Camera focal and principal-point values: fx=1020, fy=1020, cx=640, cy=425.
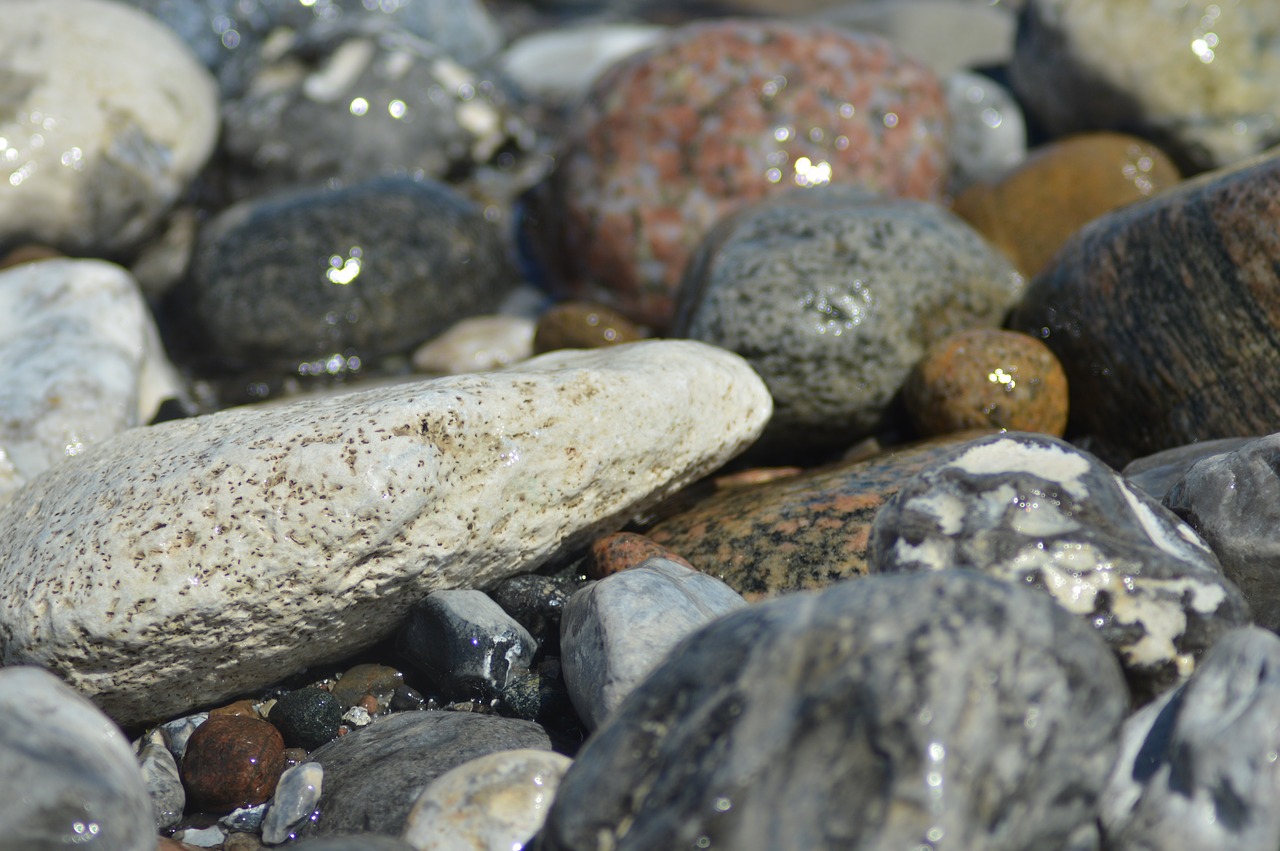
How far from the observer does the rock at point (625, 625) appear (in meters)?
2.93

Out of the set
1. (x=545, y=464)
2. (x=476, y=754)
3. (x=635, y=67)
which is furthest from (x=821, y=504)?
(x=635, y=67)

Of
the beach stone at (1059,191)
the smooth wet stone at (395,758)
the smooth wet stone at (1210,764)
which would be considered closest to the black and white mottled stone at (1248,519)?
the smooth wet stone at (1210,764)

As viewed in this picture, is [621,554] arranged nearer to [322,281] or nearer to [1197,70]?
[322,281]

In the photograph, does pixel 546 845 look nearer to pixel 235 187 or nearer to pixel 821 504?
pixel 821 504

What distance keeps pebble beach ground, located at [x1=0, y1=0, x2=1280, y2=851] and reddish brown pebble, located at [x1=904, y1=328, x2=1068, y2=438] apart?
2 centimetres

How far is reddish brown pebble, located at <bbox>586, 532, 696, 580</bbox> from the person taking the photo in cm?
368

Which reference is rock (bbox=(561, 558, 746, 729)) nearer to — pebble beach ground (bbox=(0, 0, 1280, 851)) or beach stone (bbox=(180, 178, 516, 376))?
pebble beach ground (bbox=(0, 0, 1280, 851))

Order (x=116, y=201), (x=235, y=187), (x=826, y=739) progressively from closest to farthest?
(x=826, y=739) < (x=116, y=201) < (x=235, y=187)

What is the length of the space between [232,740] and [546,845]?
1.38 metres

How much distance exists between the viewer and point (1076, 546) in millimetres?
2477

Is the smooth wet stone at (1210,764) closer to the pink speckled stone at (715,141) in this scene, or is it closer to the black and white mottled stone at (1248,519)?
the black and white mottled stone at (1248,519)

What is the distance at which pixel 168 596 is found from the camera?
118 inches

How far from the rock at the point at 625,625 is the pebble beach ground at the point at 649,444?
0.05ft

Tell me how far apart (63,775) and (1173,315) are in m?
4.20
